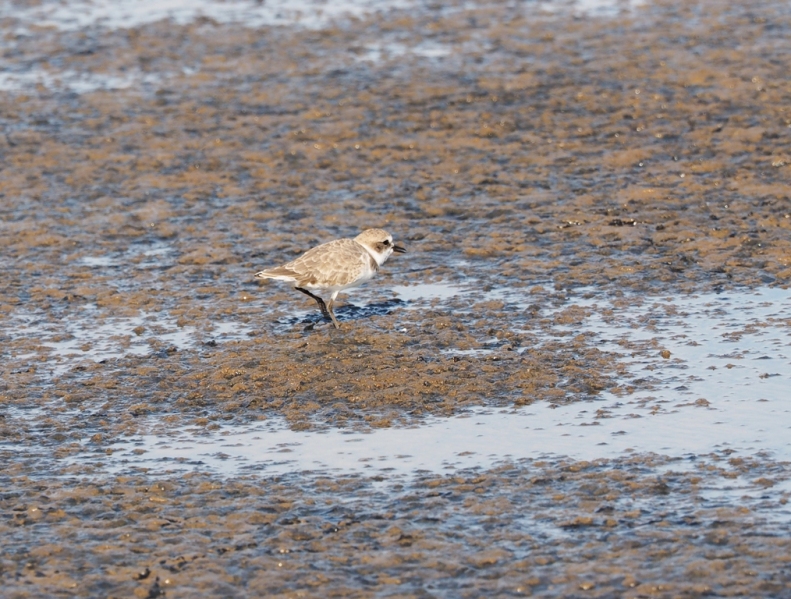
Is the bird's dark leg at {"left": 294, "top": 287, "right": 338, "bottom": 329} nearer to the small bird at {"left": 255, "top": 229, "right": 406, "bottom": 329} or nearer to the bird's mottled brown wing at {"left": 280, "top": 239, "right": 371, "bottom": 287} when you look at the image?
the small bird at {"left": 255, "top": 229, "right": 406, "bottom": 329}

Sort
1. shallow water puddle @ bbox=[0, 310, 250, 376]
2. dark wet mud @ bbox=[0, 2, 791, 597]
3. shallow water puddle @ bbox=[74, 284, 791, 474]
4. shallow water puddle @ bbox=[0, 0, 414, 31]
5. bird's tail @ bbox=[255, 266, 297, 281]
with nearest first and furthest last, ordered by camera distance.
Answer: dark wet mud @ bbox=[0, 2, 791, 597] < shallow water puddle @ bbox=[74, 284, 791, 474] < shallow water puddle @ bbox=[0, 310, 250, 376] < bird's tail @ bbox=[255, 266, 297, 281] < shallow water puddle @ bbox=[0, 0, 414, 31]

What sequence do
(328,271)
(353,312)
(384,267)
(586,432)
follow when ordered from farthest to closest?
(384,267)
(353,312)
(328,271)
(586,432)

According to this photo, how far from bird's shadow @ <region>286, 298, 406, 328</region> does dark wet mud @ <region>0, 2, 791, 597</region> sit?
0.04 meters

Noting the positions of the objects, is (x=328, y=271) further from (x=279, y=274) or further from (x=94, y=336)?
(x=94, y=336)

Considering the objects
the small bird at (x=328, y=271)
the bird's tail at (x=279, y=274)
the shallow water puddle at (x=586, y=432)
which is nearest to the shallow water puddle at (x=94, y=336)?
the bird's tail at (x=279, y=274)

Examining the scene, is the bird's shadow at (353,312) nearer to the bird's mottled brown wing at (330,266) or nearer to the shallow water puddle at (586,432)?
the bird's mottled brown wing at (330,266)

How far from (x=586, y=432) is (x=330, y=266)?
2868mm

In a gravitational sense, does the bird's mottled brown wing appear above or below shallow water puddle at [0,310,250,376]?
above

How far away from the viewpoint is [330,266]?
10312 mm

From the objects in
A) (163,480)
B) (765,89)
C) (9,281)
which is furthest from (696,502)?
(765,89)

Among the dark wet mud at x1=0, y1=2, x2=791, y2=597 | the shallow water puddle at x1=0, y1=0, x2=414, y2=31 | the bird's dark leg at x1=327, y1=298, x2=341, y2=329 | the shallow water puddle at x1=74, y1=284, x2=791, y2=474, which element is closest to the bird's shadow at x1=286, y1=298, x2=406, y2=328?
the dark wet mud at x1=0, y1=2, x2=791, y2=597

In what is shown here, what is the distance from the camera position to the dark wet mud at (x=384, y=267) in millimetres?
6840

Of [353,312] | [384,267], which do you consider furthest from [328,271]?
[384,267]

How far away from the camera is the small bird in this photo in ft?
33.8
